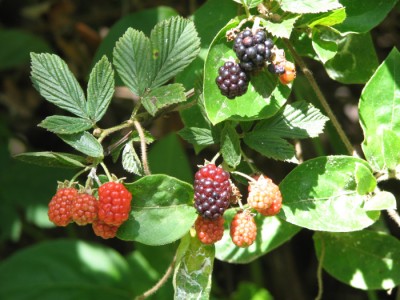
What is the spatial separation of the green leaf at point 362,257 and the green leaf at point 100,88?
0.61m

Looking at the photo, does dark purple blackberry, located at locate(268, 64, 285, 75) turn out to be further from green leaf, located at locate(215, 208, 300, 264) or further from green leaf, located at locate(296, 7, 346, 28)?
green leaf, located at locate(215, 208, 300, 264)

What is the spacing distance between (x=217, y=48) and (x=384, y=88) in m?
0.36

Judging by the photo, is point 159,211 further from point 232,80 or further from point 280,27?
point 280,27

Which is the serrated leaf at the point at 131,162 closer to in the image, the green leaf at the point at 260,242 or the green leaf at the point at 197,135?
the green leaf at the point at 197,135

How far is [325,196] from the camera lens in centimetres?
127

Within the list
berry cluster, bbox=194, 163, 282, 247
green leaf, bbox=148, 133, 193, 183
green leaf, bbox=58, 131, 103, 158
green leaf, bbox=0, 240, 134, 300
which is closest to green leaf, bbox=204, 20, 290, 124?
berry cluster, bbox=194, 163, 282, 247

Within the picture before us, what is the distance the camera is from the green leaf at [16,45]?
2.24 meters

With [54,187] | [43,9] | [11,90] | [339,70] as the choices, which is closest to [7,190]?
[54,187]

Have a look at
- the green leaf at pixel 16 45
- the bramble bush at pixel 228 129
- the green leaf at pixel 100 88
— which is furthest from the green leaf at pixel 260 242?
the green leaf at pixel 16 45

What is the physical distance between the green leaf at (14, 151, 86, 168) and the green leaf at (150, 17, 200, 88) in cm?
20

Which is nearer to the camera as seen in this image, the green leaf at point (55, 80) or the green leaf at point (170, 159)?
the green leaf at point (55, 80)

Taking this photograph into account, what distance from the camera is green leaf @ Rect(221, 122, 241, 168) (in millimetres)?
1218

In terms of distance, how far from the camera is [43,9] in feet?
7.78

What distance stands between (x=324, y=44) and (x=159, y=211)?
1.48 feet
